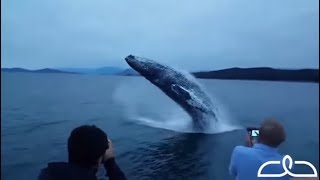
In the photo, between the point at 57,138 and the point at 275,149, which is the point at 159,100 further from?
the point at 275,149

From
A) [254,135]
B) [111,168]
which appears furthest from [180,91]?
[111,168]

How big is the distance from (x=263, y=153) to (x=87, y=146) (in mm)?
787

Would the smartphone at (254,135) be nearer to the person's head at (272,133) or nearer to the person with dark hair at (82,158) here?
the person's head at (272,133)

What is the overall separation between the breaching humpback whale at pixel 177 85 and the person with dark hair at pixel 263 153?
18.3ft

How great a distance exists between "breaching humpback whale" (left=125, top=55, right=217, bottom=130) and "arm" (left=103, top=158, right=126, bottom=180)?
577cm

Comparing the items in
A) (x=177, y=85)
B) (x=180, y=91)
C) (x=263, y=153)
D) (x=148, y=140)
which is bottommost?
(x=148, y=140)

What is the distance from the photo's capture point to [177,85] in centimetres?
793

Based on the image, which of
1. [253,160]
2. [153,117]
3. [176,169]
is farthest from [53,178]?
[153,117]

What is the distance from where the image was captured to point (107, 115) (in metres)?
12.3

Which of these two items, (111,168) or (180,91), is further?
(180,91)

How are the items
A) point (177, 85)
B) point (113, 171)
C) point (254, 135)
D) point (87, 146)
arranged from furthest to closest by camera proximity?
1. point (177, 85)
2. point (254, 135)
3. point (113, 171)
4. point (87, 146)

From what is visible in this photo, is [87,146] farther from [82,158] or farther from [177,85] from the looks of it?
[177,85]

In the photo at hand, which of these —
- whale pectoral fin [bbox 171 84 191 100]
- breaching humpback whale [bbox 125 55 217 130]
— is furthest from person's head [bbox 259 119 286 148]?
whale pectoral fin [bbox 171 84 191 100]

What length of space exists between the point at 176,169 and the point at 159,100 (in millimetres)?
9323
